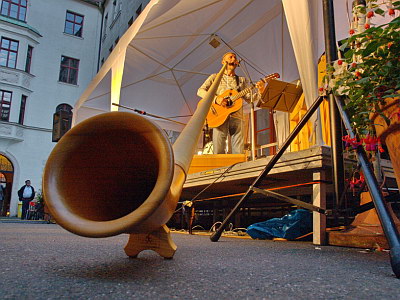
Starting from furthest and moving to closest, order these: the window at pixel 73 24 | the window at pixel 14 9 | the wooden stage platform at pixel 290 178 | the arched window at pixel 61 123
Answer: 1. the window at pixel 73 24
2. the window at pixel 14 9
3. the arched window at pixel 61 123
4. the wooden stage platform at pixel 290 178

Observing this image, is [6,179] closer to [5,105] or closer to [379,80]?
[5,105]

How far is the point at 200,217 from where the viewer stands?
16.1 ft

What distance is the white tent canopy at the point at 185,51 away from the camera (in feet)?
15.5

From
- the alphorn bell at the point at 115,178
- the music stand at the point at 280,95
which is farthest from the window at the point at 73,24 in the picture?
the alphorn bell at the point at 115,178

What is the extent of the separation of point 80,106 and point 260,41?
3843 millimetres

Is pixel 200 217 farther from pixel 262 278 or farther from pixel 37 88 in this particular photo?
pixel 37 88

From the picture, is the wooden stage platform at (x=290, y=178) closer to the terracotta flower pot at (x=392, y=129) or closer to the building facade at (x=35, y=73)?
the terracotta flower pot at (x=392, y=129)

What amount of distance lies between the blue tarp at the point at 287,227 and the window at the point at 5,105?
1528cm

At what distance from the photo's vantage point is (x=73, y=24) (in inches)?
715

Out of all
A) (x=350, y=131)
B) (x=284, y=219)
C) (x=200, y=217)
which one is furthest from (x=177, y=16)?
(x=350, y=131)

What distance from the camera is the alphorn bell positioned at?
0.78 m

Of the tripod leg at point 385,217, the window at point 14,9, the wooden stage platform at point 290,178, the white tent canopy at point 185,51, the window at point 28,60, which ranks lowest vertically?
the tripod leg at point 385,217

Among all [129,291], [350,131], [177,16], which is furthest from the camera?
[177,16]

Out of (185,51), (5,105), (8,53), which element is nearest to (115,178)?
(185,51)
